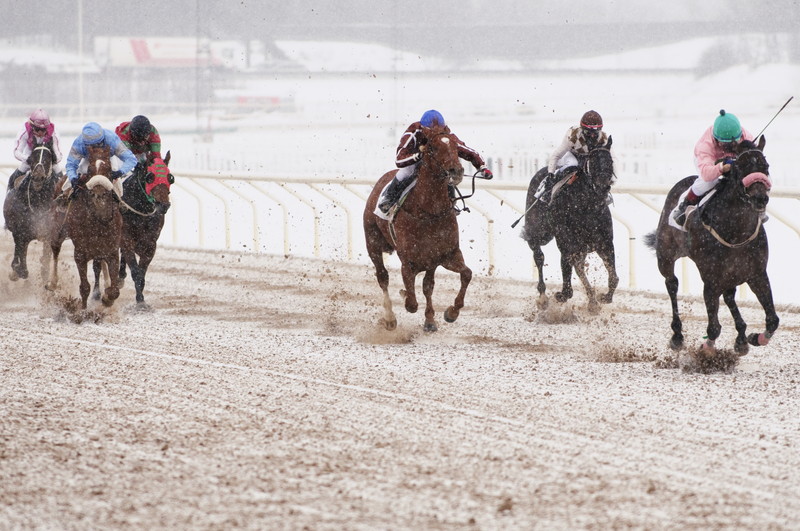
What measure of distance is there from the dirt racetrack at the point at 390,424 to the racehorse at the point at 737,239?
0.38 m

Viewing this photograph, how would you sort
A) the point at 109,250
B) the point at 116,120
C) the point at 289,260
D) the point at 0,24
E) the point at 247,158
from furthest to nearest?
1. the point at 0,24
2. the point at 116,120
3. the point at 247,158
4. the point at 289,260
5. the point at 109,250

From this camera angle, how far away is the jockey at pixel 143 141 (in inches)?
390

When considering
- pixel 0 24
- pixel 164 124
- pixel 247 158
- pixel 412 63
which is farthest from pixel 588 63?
pixel 247 158

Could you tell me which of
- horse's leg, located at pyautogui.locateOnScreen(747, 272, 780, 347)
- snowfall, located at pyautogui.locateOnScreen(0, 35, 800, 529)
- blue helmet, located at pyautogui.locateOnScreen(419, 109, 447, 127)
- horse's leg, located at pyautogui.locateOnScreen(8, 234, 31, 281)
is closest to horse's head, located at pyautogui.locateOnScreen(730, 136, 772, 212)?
horse's leg, located at pyautogui.locateOnScreen(747, 272, 780, 347)

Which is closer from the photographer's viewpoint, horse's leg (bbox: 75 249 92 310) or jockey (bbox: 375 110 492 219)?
jockey (bbox: 375 110 492 219)

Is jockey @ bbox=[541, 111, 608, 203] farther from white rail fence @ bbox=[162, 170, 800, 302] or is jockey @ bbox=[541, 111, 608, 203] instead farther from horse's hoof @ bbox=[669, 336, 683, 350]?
horse's hoof @ bbox=[669, 336, 683, 350]

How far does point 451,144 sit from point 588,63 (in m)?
58.4

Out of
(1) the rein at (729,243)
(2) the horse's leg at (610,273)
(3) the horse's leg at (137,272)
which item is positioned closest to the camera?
(1) the rein at (729,243)

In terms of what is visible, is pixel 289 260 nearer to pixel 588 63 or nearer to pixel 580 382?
pixel 580 382

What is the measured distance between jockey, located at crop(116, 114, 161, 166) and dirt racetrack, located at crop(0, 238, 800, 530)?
1402 mm

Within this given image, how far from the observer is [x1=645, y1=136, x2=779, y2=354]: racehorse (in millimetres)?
6594

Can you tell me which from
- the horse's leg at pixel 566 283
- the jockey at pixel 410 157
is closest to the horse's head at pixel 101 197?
Answer: the jockey at pixel 410 157

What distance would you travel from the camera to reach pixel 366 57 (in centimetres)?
6112

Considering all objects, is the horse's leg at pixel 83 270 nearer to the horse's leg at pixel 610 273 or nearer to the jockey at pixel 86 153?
the jockey at pixel 86 153
